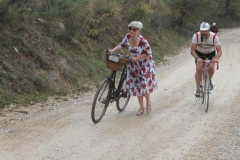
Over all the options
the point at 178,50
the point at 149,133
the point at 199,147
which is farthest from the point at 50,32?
the point at 178,50

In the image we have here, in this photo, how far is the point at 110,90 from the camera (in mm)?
6660

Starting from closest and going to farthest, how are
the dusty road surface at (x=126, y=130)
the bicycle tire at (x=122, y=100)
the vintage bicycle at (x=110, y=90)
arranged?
1. the dusty road surface at (x=126, y=130)
2. the vintage bicycle at (x=110, y=90)
3. the bicycle tire at (x=122, y=100)

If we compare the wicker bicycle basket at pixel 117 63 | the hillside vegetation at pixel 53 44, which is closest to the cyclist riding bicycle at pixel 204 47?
the wicker bicycle basket at pixel 117 63

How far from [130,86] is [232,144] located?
7.64 feet

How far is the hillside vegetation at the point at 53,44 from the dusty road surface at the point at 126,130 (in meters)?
0.66

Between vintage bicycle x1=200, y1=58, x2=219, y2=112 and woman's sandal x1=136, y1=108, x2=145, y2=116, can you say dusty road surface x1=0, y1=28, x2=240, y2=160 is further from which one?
vintage bicycle x1=200, y1=58, x2=219, y2=112

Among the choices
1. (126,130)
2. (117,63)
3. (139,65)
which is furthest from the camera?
(139,65)

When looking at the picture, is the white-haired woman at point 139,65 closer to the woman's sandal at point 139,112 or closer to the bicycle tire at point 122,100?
the woman's sandal at point 139,112

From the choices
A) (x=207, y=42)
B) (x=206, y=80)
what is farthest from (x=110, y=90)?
(x=207, y=42)

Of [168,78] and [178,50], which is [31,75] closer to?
[168,78]

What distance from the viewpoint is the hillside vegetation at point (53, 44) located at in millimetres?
8117

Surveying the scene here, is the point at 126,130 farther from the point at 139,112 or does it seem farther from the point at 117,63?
the point at 117,63

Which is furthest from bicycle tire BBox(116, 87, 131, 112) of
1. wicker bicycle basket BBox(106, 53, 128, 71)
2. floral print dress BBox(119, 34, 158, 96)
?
wicker bicycle basket BBox(106, 53, 128, 71)

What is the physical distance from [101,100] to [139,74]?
93cm
